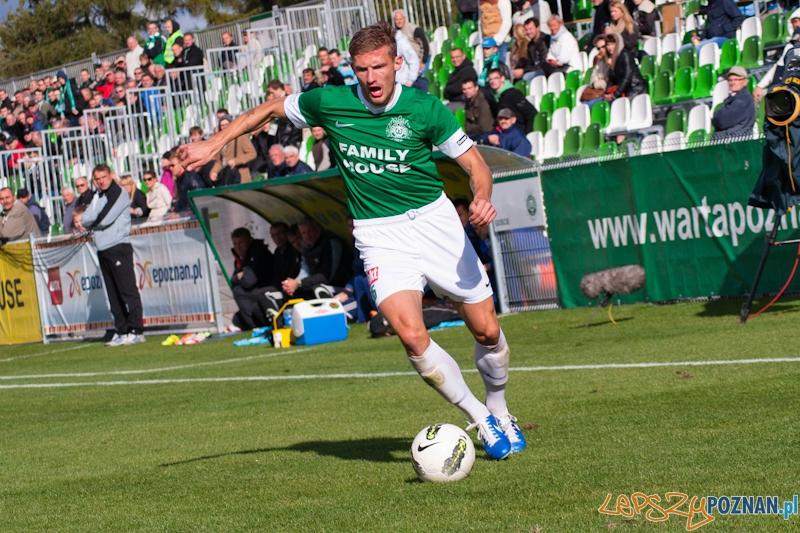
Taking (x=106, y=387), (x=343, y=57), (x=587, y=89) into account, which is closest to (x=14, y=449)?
(x=106, y=387)

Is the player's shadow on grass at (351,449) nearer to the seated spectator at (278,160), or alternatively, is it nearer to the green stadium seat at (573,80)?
the seated spectator at (278,160)

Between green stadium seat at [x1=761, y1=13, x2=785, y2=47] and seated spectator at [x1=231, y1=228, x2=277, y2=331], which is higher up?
green stadium seat at [x1=761, y1=13, x2=785, y2=47]

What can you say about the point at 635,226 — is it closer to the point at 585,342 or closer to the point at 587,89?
the point at 585,342

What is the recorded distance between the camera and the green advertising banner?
12086 mm

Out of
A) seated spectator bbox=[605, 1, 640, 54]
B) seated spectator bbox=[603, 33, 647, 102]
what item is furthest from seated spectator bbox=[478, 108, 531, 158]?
seated spectator bbox=[605, 1, 640, 54]

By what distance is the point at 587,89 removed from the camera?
58.5ft

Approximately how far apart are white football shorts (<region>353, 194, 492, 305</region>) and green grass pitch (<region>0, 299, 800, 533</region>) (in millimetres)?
994

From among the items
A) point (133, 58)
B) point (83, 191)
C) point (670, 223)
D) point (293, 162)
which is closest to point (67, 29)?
point (133, 58)

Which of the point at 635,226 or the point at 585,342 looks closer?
the point at 585,342

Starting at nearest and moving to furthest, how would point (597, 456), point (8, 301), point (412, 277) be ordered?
point (597, 456) < point (412, 277) < point (8, 301)

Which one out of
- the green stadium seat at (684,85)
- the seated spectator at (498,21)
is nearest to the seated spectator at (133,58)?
the seated spectator at (498,21)

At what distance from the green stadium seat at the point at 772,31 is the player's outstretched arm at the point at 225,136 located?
12720 millimetres

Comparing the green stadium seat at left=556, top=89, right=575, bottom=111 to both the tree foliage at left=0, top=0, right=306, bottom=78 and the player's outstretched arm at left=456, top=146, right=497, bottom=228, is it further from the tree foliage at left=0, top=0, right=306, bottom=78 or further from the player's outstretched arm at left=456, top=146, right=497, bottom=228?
the tree foliage at left=0, top=0, right=306, bottom=78

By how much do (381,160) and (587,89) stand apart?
12.6 metres
